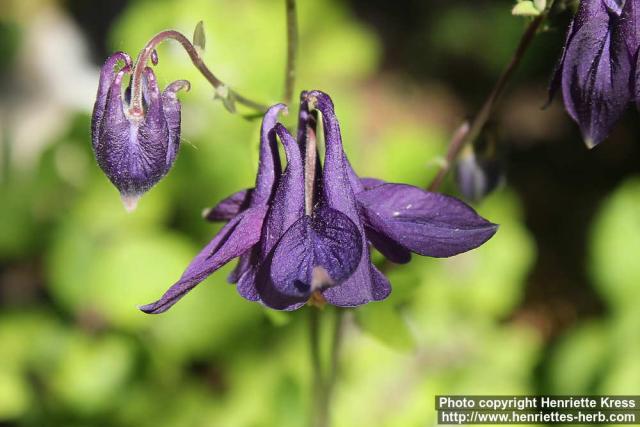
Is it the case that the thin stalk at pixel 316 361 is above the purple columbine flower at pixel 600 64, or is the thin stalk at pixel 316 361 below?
below

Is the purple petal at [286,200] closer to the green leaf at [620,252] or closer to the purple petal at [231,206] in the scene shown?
the purple petal at [231,206]

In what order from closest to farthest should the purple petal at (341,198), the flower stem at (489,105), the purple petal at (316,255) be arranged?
the purple petal at (316,255) → the purple petal at (341,198) → the flower stem at (489,105)

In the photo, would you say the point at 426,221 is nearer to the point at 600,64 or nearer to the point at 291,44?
the point at 600,64

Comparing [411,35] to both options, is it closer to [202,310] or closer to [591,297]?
[591,297]

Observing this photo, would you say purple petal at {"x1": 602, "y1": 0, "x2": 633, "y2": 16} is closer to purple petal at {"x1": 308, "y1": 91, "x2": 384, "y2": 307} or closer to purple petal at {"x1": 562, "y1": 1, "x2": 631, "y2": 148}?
purple petal at {"x1": 562, "y1": 1, "x2": 631, "y2": 148}

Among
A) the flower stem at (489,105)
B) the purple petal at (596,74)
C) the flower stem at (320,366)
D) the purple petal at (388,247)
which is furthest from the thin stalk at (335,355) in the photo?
the purple petal at (596,74)

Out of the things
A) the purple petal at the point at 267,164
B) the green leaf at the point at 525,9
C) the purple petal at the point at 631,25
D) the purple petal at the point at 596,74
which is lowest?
the purple petal at the point at 267,164

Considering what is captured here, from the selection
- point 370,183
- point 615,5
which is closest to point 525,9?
point 615,5

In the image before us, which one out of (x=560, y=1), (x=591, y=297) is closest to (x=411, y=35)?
(x=591, y=297)
